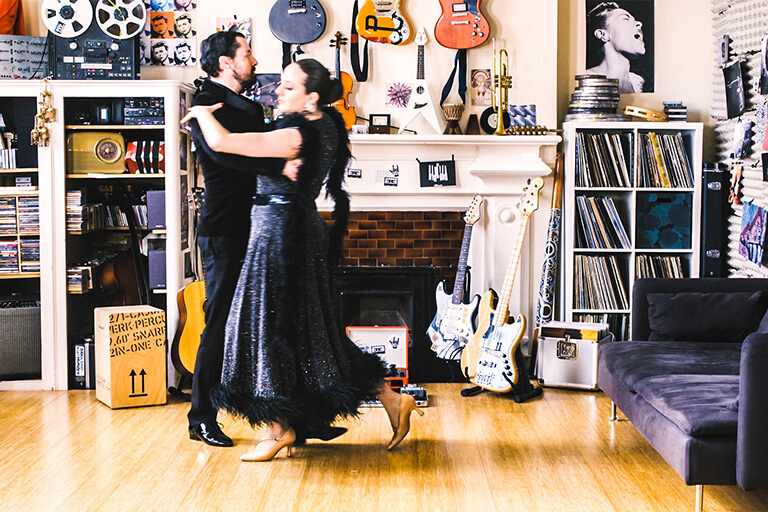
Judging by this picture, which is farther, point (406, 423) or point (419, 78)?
point (419, 78)

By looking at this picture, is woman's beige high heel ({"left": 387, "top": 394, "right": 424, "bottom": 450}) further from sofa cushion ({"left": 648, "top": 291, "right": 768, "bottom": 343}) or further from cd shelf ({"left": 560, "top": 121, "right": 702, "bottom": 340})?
cd shelf ({"left": 560, "top": 121, "right": 702, "bottom": 340})

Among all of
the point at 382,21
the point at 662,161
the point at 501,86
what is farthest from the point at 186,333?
the point at 662,161

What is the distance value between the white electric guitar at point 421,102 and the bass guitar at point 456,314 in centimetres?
51

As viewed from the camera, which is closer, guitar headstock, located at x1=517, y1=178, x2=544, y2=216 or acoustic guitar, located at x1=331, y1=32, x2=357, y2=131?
guitar headstock, located at x1=517, y1=178, x2=544, y2=216

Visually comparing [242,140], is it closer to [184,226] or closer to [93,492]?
[93,492]

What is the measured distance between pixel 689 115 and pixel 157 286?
3.23 meters

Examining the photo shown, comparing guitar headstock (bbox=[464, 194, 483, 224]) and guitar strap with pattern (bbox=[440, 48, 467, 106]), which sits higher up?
guitar strap with pattern (bbox=[440, 48, 467, 106])

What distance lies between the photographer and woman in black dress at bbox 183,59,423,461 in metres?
3.29

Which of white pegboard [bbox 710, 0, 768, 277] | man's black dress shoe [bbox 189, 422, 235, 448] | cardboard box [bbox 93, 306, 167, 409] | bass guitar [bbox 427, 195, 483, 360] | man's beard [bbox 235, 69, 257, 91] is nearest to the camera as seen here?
man's beard [bbox 235, 69, 257, 91]

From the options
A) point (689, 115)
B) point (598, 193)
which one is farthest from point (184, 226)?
point (689, 115)

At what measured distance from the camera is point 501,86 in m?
5.02

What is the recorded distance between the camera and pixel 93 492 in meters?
3.18

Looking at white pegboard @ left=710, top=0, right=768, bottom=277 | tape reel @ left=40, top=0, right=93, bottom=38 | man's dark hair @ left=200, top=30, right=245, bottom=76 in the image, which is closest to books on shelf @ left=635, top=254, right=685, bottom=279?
white pegboard @ left=710, top=0, right=768, bottom=277

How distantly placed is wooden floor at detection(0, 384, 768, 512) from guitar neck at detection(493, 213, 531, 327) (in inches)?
19.4
